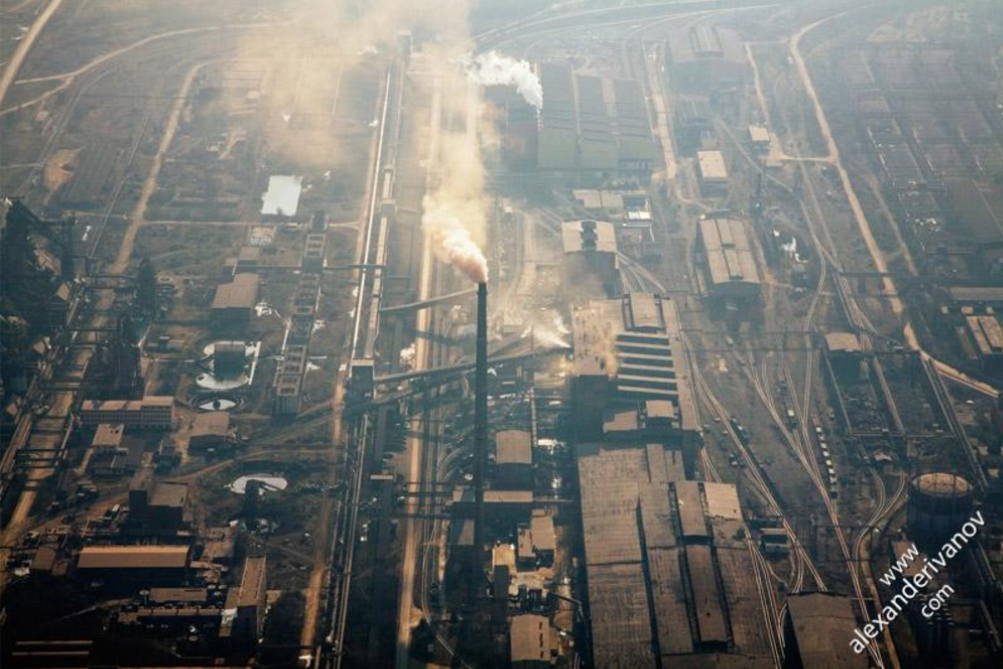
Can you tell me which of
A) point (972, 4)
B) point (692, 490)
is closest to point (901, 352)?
point (692, 490)

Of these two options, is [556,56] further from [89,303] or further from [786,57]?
[89,303]

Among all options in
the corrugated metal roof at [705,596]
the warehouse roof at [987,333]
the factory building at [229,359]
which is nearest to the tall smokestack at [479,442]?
the corrugated metal roof at [705,596]

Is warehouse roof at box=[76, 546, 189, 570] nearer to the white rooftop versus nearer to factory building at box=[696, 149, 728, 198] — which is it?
the white rooftop

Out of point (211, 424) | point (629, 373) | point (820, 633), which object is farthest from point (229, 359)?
point (820, 633)

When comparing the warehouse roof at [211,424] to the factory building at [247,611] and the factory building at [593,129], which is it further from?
the factory building at [593,129]

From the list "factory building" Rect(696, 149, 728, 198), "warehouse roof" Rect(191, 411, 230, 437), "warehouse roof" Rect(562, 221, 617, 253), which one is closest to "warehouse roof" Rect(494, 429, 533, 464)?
"warehouse roof" Rect(191, 411, 230, 437)
